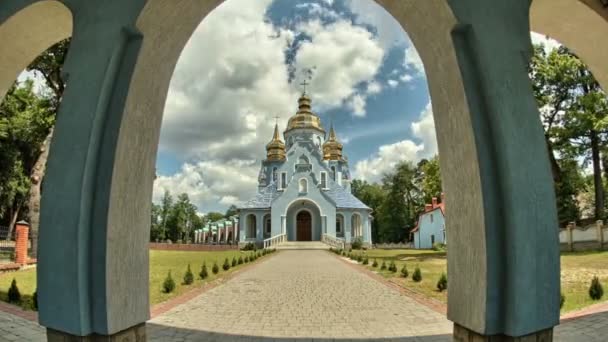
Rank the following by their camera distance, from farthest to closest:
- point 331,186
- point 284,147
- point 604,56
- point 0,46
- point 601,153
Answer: point 284,147 → point 331,186 → point 601,153 → point 604,56 → point 0,46

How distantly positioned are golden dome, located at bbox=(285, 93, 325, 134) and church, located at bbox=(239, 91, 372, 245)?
0.21 meters

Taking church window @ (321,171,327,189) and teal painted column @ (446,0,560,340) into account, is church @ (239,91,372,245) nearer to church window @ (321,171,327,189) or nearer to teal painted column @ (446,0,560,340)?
church window @ (321,171,327,189)

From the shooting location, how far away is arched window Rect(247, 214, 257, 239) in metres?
41.4

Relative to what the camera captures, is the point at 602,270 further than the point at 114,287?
Yes

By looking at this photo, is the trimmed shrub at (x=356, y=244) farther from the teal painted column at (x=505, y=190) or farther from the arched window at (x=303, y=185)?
the teal painted column at (x=505, y=190)

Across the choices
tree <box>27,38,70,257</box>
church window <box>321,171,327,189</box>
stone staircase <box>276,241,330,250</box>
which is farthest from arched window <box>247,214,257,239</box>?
tree <box>27,38,70,257</box>

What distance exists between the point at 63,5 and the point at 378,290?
9.65 m

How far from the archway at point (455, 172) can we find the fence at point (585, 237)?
71.6 ft

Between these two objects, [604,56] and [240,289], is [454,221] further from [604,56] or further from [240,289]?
[240,289]

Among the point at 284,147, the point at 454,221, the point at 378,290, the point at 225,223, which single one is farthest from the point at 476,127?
the point at 225,223

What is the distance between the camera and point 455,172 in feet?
13.7

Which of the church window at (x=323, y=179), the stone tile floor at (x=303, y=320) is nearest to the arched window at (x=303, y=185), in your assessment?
the church window at (x=323, y=179)

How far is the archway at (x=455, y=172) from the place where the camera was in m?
3.63

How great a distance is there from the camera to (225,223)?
62.2 metres
